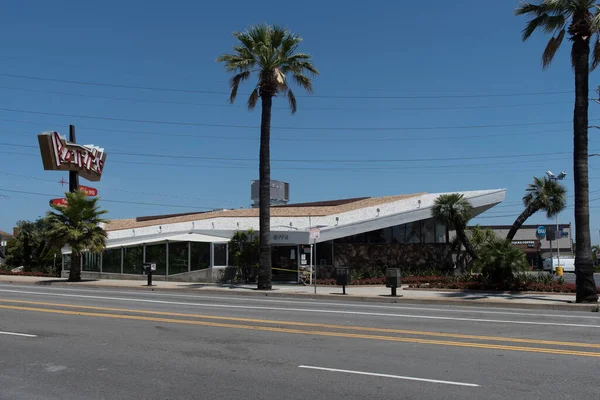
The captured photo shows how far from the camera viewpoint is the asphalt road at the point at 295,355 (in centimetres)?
712

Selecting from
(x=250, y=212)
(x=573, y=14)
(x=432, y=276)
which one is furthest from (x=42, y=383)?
(x=250, y=212)

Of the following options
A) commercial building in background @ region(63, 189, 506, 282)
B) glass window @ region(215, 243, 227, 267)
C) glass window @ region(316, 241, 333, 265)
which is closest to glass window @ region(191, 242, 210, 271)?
commercial building in background @ region(63, 189, 506, 282)

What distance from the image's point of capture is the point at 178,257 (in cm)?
3244

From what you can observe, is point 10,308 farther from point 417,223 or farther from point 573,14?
point 417,223

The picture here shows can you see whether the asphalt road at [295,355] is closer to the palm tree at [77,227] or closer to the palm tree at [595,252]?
the palm tree at [77,227]

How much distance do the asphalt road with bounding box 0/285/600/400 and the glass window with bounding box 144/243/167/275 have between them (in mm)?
17260

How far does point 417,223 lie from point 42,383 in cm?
2810

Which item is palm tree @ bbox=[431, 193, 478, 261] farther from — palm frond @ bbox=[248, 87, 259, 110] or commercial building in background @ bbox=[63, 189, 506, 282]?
palm frond @ bbox=[248, 87, 259, 110]

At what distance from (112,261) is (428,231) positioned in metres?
20.1

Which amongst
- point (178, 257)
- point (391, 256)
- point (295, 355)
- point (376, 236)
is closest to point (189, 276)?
point (178, 257)

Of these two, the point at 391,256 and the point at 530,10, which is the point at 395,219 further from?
the point at 530,10

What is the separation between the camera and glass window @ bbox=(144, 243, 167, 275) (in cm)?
3313

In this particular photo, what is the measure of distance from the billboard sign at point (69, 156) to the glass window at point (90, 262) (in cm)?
574

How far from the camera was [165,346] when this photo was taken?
404 inches
